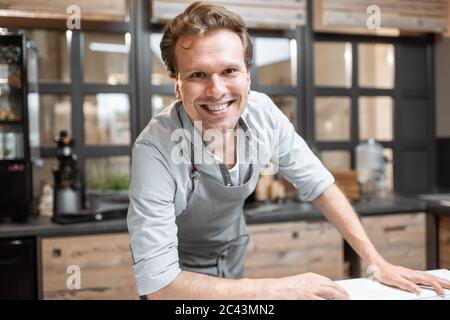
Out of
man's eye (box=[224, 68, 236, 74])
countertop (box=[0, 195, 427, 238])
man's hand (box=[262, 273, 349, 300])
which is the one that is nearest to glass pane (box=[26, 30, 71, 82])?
countertop (box=[0, 195, 427, 238])

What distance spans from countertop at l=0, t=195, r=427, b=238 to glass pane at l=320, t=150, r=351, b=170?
1.18 ft

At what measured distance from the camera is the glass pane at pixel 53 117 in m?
2.36

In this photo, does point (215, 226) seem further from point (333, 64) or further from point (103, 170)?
point (333, 64)

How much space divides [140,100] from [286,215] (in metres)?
0.95

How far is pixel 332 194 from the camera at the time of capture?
4.09ft

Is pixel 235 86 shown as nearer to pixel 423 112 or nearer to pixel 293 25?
pixel 293 25

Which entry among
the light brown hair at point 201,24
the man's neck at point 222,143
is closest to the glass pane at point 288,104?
the man's neck at point 222,143

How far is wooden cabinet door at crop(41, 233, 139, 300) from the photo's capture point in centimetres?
193

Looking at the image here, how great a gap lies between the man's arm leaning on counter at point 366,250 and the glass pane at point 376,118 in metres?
1.75

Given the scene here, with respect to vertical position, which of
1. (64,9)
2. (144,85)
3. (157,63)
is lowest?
(144,85)

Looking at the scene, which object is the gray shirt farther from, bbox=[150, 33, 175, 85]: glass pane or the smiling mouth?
bbox=[150, 33, 175, 85]: glass pane

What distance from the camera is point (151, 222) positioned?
0.94m

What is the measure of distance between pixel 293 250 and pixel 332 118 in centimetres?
98

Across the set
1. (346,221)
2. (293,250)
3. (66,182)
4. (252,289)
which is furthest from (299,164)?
(66,182)
